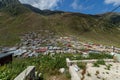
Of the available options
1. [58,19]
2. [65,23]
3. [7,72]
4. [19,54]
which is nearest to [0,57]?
[7,72]

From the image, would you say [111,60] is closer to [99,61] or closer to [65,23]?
[99,61]

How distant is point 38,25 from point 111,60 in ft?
235

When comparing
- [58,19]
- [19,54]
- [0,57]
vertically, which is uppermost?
[58,19]

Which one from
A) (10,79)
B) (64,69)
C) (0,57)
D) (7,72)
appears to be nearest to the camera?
(10,79)

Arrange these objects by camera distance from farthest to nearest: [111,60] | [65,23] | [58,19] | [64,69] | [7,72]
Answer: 1. [58,19]
2. [65,23]
3. [111,60]
4. [64,69]
5. [7,72]

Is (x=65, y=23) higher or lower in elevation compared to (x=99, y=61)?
higher

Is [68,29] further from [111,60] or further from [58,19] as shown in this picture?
[111,60]

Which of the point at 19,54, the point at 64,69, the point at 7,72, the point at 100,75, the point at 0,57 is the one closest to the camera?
the point at 7,72

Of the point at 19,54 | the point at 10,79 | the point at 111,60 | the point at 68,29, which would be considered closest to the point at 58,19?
the point at 68,29

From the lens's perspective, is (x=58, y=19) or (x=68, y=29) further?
(x=58, y=19)

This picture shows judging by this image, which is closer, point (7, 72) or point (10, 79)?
point (10, 79)

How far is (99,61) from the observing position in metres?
14.4

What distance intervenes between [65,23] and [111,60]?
267 feet

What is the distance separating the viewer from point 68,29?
85.8 metres
